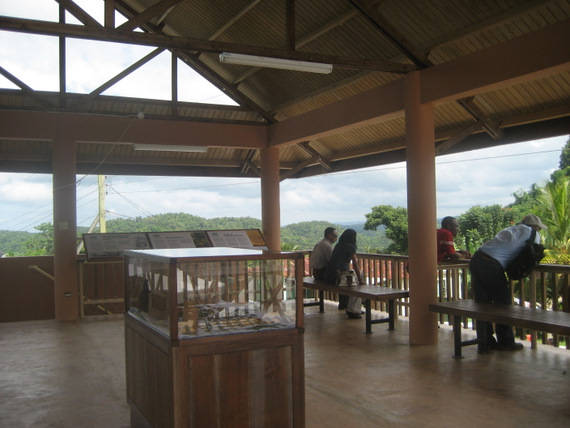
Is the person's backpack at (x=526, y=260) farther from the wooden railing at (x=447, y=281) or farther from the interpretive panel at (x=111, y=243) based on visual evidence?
the interpretive panel at (x=111, y=243)

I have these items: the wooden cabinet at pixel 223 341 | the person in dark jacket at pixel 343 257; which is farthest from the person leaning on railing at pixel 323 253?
the wooden cabinet at pixel 223 341

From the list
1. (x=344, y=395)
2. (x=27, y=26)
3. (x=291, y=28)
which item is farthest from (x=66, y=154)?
(x=344, y=395)

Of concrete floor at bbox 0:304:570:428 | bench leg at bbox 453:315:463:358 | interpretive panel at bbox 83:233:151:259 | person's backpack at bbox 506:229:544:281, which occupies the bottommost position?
concrete floor at bbox 0:304:570:428

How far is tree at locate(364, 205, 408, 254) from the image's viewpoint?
2219 centimetres

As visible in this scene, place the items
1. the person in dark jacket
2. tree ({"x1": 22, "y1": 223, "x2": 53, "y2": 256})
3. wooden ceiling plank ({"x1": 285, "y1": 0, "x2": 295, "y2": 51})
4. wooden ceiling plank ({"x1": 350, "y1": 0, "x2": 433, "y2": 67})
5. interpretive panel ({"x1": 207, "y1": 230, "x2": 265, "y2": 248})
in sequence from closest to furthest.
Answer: wooden ceiling plank ({"x1": 350, "y1": 0, "x2": 433, "y2": 67}), wooden ceiling plank ({"x1": 285, "y1": 0, "x2": 295, "y2": 51}), the person in dark jacket, interpretive panel ({"x1": 207, "y1": 230, "x2": 265, "y2": 248}), tree ({"x1": 22, "y1": 223, "x2": 53, "y2": 256})

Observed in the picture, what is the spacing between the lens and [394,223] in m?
22.4

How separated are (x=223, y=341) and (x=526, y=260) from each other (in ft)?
13.5

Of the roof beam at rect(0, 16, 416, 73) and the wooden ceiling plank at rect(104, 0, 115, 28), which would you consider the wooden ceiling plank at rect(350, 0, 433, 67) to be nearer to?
the roof beam at rect(0, 16, 416, 73)

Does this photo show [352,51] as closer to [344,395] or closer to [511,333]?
[511,333]

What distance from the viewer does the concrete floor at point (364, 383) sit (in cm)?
443

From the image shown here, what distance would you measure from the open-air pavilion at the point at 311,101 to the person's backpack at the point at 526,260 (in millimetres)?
1072

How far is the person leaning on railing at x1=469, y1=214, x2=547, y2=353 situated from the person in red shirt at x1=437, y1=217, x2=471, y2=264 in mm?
1246

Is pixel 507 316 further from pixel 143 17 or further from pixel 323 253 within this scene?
pixel 143 17

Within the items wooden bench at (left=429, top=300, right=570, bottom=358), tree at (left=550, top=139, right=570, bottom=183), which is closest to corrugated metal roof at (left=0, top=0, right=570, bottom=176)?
wooden bench at (left=429, top=300, right=570, bottom=358)
